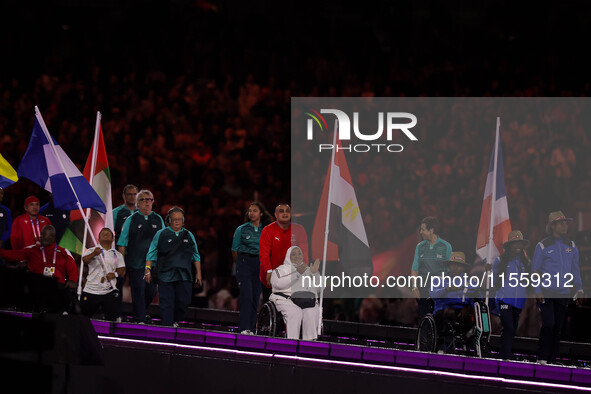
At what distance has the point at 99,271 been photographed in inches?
444

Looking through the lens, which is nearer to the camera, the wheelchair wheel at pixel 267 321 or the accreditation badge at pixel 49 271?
the wheelchair wheel at pixel 267 321

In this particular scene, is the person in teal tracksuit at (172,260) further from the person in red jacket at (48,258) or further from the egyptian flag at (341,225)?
the egyptian flag at (341,225)

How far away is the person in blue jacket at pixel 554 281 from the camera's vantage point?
33.5 ft

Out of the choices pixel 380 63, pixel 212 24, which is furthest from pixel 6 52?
pixel 380 63

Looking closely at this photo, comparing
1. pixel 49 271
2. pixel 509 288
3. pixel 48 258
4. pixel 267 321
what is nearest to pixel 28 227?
pixel 48 258

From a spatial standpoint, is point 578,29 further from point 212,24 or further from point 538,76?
point 212,24

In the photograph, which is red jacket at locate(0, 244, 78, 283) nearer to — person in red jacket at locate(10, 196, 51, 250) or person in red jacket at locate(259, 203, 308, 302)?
person in red jacket at locate(10, 196, 51, 250)

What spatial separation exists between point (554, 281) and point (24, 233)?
6731mm

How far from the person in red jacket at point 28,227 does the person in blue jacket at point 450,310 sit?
5258 mm

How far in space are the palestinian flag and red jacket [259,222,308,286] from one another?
9.33 ft

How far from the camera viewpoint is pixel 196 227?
52.8ft

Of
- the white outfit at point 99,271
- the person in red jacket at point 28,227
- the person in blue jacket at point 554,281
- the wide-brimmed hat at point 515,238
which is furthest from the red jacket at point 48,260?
the person in blue jacket at point 554,281

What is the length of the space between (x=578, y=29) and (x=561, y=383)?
11045mm

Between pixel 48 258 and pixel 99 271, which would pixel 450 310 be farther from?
pixel 48 258
